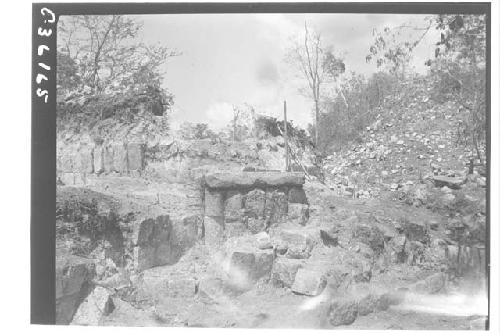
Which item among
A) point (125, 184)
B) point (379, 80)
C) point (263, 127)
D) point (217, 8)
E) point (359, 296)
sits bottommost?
point (359, 296)

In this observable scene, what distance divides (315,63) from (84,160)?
2.26m

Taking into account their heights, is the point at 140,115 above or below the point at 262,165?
above

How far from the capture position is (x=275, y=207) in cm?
483

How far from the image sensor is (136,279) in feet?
15.5

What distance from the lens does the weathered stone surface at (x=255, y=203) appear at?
15.8ft

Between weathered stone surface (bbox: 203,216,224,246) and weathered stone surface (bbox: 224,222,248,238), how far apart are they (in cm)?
5

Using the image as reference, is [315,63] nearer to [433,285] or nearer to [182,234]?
[182,234]

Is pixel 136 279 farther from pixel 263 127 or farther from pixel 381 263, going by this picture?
pixel 381 263

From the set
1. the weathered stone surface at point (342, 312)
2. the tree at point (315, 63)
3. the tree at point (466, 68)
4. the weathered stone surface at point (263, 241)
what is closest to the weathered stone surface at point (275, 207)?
the weathered stone surface at point (263, 241)

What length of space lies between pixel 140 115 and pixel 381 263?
100 inches

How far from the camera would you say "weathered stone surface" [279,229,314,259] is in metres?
4.73

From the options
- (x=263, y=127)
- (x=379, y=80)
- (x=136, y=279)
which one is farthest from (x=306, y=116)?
(x=136, y=279)

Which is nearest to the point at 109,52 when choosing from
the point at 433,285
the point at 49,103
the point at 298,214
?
the point at 49,103

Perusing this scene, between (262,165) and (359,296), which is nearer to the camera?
(359,296)
